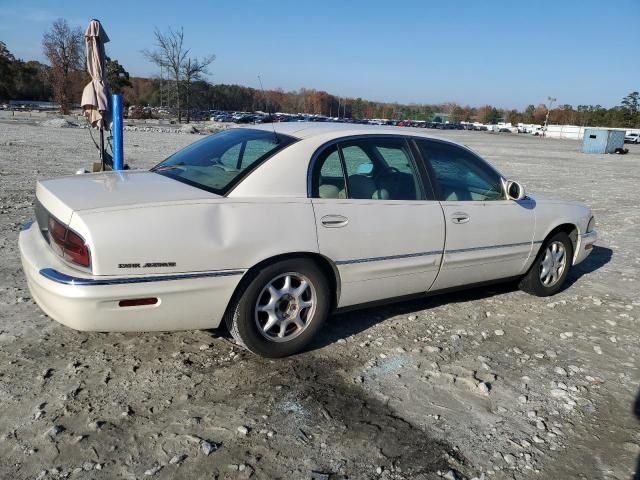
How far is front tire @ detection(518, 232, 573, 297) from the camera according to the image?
5102 mm

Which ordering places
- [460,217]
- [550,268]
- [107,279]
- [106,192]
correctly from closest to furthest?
[107,279]
[106,192]
[460,217]
[550,268]

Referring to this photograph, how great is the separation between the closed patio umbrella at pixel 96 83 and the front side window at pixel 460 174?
5.70 meters

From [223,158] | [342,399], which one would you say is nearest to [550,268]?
[342,399]

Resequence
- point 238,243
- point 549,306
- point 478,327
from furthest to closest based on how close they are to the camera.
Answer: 1. point 549,306
2. point 478,327
3. point 238,243

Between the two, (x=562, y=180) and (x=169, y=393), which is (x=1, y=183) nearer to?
(x=169, y=393)

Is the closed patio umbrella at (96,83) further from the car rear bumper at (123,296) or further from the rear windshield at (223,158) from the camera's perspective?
the car rear bumper at (123,296)

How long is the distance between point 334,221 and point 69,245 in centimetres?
162

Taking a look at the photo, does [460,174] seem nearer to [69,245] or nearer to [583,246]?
[583,246]

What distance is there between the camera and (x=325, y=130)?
3.94 m

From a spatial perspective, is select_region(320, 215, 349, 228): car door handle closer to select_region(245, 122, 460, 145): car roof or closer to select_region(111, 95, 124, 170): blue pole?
select_region(245, 122, 460, 145): car roof

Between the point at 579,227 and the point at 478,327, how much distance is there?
181 centimetres

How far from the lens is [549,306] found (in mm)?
5031

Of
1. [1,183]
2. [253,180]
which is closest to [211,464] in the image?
[253,180]

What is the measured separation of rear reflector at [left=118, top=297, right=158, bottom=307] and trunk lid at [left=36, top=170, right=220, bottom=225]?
0.53m
